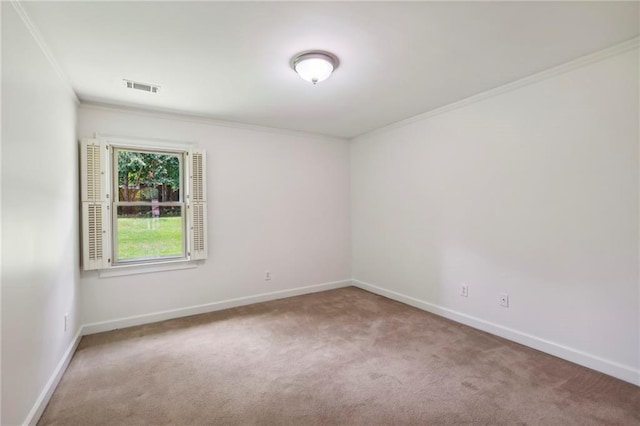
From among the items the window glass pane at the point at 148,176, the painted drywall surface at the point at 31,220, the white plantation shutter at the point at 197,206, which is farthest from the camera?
the white plantation shutter at the point at 197,206

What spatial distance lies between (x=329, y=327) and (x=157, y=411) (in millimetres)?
1778

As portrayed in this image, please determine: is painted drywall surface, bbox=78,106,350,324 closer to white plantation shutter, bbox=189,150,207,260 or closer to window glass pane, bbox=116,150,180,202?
white plantation shutter, bbox=189,150,207,260

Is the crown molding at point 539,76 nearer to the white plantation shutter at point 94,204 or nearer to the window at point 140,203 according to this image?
the window at point 140,203

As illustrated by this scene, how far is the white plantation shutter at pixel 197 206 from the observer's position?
3750 millimetres

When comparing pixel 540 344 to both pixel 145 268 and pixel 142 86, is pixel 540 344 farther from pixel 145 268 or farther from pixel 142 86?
pixel 142 86

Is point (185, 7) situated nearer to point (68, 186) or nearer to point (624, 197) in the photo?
point (68, 186)

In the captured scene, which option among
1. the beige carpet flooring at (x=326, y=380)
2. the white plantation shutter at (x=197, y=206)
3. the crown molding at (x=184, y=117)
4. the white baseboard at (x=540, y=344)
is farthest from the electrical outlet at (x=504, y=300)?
the white plantation shutter at (x=197, y=206)

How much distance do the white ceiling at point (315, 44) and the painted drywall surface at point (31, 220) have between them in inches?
12.9

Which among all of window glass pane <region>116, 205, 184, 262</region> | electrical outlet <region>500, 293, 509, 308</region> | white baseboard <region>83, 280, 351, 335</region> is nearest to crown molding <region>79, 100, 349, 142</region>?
window glass pane <region>116, 205, 184, 262</region>

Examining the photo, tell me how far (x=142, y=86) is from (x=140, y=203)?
1.35 metres

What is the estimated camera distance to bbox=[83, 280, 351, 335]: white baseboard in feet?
10.9

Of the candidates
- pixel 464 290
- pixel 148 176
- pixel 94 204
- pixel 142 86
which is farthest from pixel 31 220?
pixel 464 290

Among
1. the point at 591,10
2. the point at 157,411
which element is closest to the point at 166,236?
the point at 157,411

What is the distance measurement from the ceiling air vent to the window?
765 millimetres
